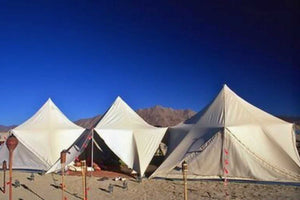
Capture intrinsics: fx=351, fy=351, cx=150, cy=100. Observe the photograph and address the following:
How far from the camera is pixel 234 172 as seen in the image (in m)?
12.0

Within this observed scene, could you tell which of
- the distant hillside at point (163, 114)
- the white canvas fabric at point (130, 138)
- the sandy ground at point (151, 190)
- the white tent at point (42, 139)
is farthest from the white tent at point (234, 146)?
the distant hillside at point (163, 114)

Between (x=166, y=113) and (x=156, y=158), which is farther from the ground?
(x=166, y=113)

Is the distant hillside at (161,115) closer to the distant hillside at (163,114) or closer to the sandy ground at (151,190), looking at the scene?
the distant hillside at (163,114)

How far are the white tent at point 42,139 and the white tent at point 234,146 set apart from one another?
19.5ft

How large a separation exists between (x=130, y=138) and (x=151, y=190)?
432 cm

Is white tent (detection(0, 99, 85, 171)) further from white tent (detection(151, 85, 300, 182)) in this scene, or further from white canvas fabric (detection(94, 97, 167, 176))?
white tent (detection(151, 85, 300, 182))

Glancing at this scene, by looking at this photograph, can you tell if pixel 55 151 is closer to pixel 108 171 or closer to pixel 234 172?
pixel 108 171

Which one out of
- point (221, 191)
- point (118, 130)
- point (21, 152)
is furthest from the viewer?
point (21, 152)

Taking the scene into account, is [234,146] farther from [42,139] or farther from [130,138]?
[42,139]

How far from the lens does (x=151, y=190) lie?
435 inches

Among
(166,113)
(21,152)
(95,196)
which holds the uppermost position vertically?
(166,113)

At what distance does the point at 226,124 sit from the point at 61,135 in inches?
341

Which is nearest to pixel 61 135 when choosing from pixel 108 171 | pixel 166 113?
pixel 108 171

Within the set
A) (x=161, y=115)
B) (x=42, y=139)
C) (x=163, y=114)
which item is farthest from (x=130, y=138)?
(x=163, y=114)
